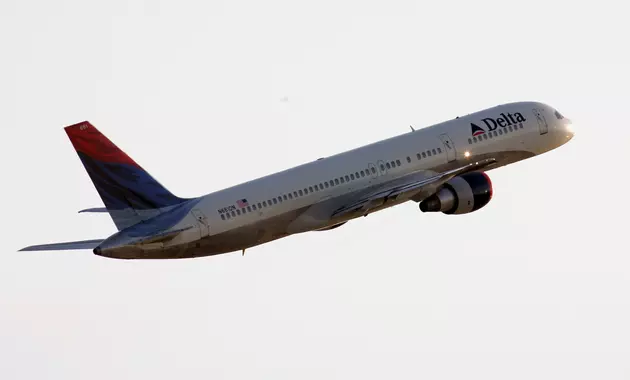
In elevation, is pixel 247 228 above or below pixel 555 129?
below

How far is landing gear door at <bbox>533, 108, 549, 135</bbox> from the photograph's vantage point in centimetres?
10425

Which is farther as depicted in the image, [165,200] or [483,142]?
[483,142]

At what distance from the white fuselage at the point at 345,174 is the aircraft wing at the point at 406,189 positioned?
1.30ft

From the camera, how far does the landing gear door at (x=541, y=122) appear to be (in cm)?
10425

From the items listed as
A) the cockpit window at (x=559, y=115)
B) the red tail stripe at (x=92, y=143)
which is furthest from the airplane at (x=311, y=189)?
the cockpit window at (x=559, y=115)

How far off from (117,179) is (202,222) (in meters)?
4.75

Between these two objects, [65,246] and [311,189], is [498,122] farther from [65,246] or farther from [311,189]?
[65,246]

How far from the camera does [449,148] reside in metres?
99.8

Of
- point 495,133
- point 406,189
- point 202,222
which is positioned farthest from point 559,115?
point 202,222

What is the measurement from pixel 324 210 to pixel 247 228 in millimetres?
4655

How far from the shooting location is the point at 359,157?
3804 inches

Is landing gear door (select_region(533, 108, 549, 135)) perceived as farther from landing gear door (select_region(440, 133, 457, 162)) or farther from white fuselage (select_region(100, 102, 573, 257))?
landing gear door (select_region(440, 133, 457, 162))

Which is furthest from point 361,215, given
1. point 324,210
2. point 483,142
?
point 483,142

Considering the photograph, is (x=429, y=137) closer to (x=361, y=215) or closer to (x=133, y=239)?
(x=361, y=215)
